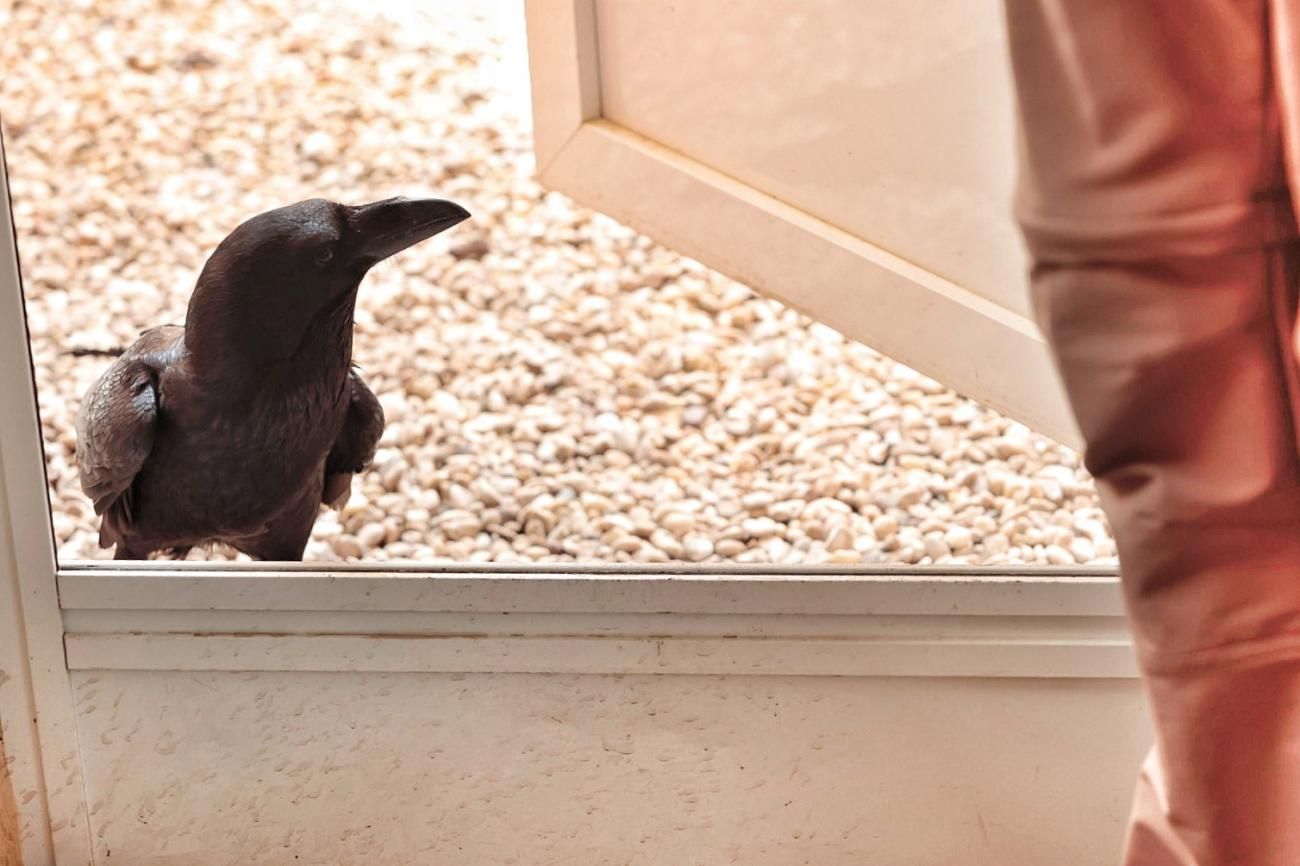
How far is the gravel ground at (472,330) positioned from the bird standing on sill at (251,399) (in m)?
0.05

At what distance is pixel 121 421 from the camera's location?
4.00ft

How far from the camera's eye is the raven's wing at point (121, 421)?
1221mm

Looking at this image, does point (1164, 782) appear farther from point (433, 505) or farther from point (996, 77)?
point (433, 505)

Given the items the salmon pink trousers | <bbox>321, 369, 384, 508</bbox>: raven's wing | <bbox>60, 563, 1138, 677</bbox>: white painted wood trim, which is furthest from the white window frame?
the salmon pink trousers

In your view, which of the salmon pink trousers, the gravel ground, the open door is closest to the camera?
the salmon pink trousers

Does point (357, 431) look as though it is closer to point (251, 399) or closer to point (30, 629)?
point (251, 399)

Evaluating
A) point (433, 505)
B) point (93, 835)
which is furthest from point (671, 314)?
point (93, 835)

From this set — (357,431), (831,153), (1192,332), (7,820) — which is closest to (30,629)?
(7,820)

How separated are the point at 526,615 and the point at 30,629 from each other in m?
0.48

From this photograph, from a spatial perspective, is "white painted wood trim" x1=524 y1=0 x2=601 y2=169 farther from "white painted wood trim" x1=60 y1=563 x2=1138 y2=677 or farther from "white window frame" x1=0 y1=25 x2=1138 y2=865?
"white painted wood trim" x1=60 y1=563 x2=1138 y2=677

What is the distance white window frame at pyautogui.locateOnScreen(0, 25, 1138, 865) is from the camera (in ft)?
3.93

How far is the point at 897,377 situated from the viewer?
4.17 ft

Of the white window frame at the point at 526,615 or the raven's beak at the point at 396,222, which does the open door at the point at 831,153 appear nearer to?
the white window frame at the point at 526,615

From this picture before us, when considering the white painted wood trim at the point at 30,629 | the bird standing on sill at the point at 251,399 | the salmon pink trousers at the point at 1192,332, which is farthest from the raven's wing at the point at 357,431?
the salmon pink trousers at the point at 1192,332
